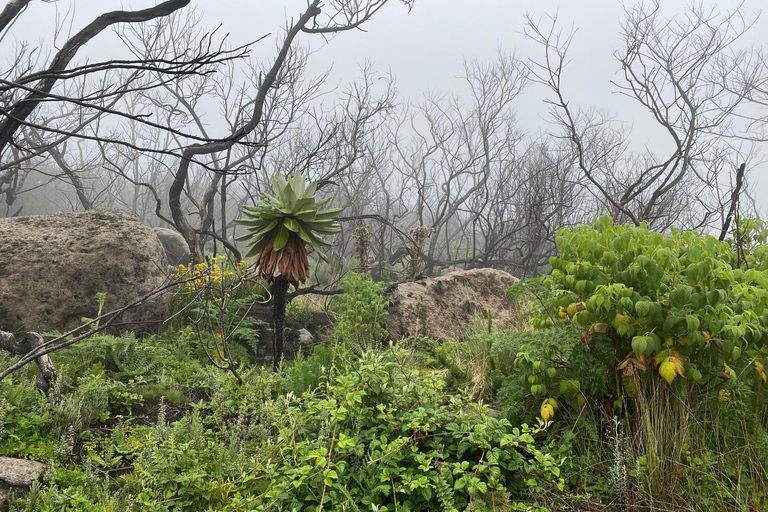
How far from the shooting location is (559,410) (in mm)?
3889

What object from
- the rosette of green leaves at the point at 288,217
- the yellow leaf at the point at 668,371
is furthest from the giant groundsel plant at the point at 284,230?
the yellow leaf at the point at 668,371

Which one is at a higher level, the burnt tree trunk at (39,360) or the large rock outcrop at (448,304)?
the large rock outcrop at (448,304)

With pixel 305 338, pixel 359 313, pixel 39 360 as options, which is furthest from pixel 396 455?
pixel 305 338

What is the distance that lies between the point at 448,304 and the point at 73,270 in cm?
550

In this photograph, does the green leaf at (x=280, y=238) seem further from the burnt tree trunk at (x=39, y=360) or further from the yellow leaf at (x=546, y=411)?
the yellow leaf at (x=546, y=411)

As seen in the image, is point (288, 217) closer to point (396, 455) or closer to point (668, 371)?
point (396, 455)

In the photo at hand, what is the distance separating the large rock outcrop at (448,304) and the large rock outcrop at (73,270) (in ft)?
11.1

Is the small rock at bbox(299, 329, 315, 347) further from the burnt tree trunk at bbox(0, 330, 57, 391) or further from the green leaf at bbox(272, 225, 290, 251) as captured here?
the burnt tree trunk at bbox(0, 330, 57, 391)

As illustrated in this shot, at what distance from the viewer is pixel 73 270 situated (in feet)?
22.9

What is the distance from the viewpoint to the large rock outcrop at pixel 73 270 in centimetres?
673

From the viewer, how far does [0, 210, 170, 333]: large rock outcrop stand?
673 cm

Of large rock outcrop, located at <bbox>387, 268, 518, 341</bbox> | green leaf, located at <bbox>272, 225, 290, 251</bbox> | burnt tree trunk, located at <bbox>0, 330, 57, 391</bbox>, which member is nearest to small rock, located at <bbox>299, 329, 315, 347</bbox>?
large rock outcrop, located at <bbox>387, 268, 518, 341</bbox>

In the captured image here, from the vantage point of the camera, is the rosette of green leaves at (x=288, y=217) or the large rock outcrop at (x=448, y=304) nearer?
the rosette of green leaves at (x=288, y=217)

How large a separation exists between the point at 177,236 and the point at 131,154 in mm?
9464
